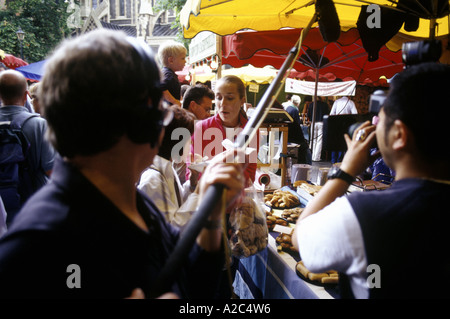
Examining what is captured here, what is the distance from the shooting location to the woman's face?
9.84ft

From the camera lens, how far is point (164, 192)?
5.36 feet

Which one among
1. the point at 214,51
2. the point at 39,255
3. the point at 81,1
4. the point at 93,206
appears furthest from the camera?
the point at 81,1

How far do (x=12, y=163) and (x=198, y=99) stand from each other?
2.02 meters

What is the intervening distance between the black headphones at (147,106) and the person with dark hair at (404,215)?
24.7 inches

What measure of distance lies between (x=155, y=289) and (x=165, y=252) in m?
0.26

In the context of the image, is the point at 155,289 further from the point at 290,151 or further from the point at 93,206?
the point at 290,151

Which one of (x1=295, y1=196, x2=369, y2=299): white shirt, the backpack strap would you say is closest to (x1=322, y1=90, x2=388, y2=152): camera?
(x1=295, y1=196, x2=369, y2=299): white shirt

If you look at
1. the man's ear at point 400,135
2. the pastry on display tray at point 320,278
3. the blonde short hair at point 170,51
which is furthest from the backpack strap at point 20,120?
the man's ear at point 400,135

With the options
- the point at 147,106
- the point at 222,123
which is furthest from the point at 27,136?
the point at 147,106

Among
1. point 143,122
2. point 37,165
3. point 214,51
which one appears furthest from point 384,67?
point 143,122

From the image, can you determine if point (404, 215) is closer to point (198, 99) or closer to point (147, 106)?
point (147, 106)

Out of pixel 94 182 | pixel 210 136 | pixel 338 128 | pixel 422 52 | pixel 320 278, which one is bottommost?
pixel 320 278

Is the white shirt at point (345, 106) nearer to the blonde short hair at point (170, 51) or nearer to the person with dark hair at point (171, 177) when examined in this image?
the blonde short hair at point (170, 51)

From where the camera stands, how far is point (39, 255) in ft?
2.13
